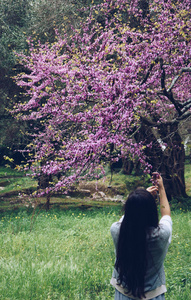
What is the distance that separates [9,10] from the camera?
13.3m

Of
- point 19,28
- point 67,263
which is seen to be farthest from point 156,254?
point 19,28

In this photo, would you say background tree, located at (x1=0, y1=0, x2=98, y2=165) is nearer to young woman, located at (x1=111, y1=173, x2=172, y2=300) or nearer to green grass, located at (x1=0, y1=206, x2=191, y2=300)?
green grass, located at (x1=0, y1=206, x2=191, y2=300)

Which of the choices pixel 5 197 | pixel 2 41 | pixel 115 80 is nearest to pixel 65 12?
pixel 2 41

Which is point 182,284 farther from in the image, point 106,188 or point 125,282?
point 106,188

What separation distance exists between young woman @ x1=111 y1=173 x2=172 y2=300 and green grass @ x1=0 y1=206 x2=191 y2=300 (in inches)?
88.1

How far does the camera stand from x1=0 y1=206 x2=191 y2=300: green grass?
4.18m

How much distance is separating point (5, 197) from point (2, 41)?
8.34 metres

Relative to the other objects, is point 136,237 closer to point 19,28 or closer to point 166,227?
point 166,227

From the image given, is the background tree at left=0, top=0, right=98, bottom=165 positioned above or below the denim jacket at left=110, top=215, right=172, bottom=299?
above

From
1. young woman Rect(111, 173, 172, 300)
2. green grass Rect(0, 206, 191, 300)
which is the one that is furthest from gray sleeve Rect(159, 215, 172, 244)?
green grass Rect(0, 206, 191, 300)

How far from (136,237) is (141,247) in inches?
3.2

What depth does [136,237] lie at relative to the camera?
204cm

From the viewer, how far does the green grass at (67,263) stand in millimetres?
4180

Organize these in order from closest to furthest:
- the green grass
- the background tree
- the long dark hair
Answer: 1. the long dark hair
2. the green grass
3. the background tree
